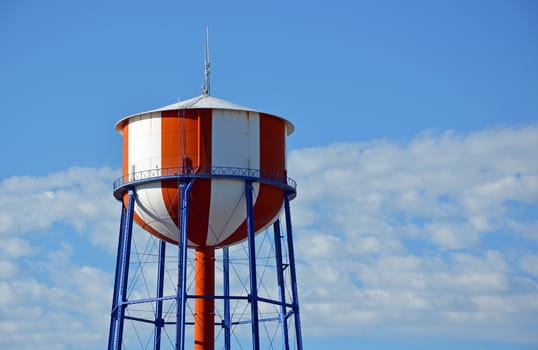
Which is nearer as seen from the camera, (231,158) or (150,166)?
(231,158)

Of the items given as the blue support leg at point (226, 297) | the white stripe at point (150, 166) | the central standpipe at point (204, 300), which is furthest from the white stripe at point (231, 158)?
the blue support leg at point (226, 297)

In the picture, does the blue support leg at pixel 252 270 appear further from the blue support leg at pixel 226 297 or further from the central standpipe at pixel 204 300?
the central standpipe at pixel 204 300

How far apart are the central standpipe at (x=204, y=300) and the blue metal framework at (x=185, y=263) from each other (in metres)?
0.49

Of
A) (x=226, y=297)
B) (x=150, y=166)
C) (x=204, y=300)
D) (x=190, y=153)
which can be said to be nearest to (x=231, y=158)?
(x=190, y=153)

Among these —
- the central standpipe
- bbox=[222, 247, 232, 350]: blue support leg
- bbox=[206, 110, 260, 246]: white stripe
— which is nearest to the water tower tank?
bbox=[206, 110, 260, 246]: white stripe

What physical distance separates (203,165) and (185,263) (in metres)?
2.79

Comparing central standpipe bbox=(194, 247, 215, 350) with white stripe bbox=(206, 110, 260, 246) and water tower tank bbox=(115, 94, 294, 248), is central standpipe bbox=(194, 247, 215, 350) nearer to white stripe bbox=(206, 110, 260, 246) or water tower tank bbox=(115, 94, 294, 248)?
water tower tank bbox=(115, 94, 294, 248)

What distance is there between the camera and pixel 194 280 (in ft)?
135

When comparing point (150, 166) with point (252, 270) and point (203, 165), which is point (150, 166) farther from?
point (252, 270)

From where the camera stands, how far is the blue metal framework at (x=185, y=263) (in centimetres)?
3844

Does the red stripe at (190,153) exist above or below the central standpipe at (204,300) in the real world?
above

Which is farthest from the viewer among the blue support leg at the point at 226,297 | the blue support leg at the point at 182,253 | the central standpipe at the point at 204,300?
the central standpipe at the point at 204,300

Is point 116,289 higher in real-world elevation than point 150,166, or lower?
lower

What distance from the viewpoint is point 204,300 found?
4106 cm
